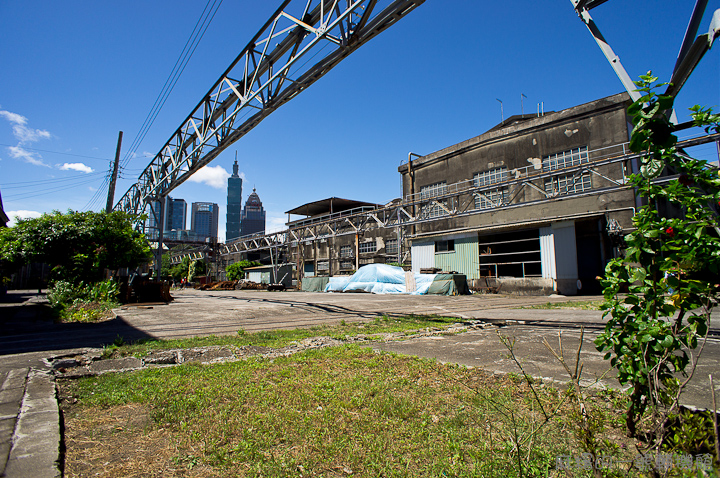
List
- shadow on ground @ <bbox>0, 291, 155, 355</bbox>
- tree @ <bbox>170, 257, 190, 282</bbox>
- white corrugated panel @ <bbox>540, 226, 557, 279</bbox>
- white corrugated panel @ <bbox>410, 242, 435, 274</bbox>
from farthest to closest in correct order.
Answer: tree @ <bbox>170, 257, 190, 282</bbox>
white corrugated panel @ <bbox>410, 242, 435, 274</bbox>
white corrugated panel @ <bbox>540, 226, 557, 279</bbox>
shadow on ground @ <bbox>0, 291, 155, 355</bbox>

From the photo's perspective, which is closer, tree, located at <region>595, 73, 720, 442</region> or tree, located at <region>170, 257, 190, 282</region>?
tree, located at <region>595, 73, 720, 442</region>

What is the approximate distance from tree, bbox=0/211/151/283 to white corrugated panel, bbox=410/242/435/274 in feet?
60.5

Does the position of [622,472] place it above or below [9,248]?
below

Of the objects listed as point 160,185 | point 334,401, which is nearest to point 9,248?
point 160,185

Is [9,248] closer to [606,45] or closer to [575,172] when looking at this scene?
[606,45]

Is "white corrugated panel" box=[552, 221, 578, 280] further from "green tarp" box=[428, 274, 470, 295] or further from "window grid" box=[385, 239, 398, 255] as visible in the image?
"window grid" box=[385, 239, 398, 255]

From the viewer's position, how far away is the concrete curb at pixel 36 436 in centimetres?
196

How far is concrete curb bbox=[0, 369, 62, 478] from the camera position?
196cm

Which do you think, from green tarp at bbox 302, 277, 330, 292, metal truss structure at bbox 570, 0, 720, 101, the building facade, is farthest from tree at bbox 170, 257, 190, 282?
metal truss structure at bbox 570, 0, 720, 101

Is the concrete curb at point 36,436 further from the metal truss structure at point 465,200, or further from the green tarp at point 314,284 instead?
the green tarp at point 314,284

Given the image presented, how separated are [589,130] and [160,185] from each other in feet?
82.8

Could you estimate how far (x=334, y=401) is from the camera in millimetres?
3010

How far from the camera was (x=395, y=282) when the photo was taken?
23906 mm

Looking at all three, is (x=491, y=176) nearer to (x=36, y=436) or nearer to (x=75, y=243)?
(x=75, y=243)
